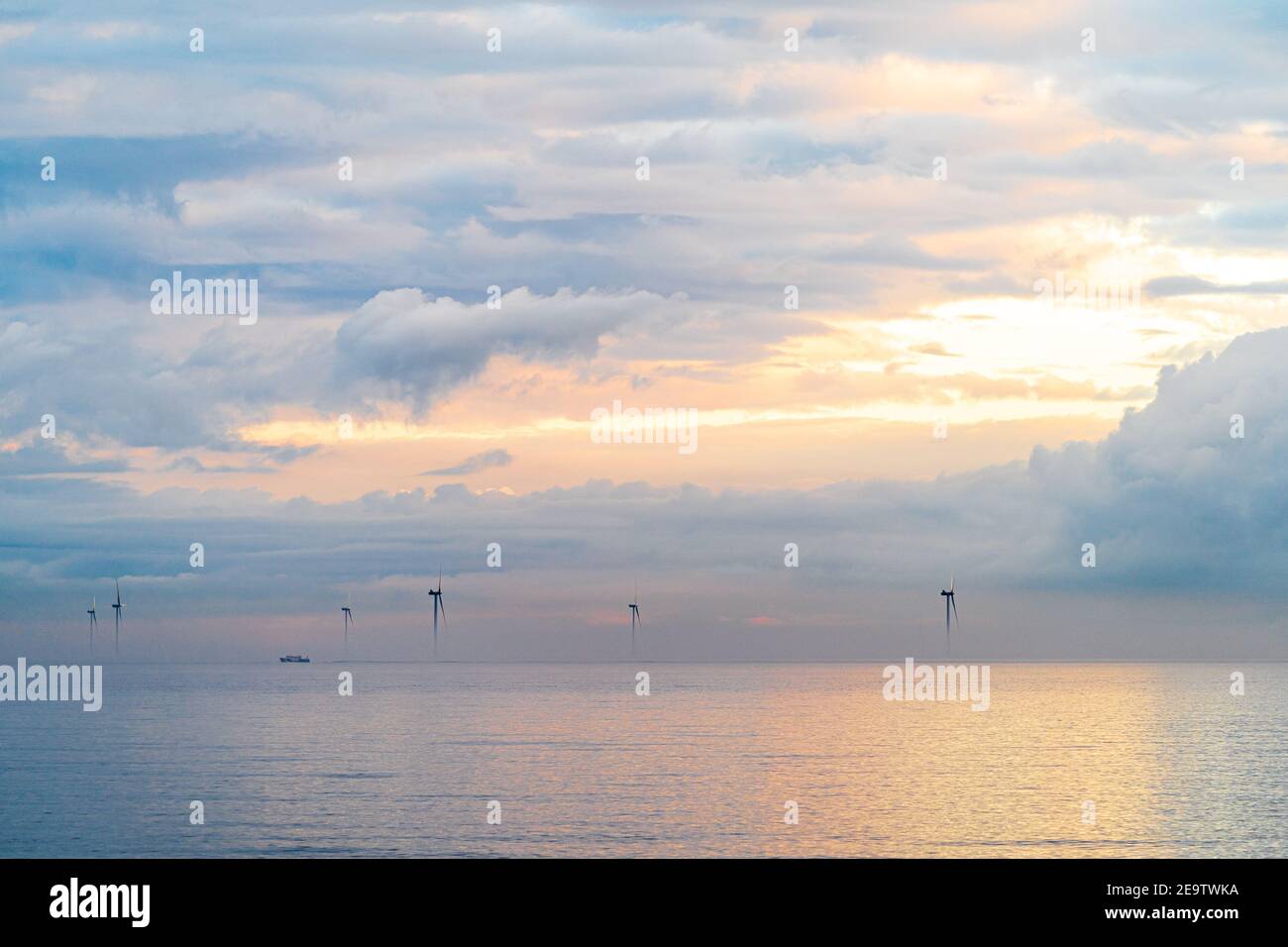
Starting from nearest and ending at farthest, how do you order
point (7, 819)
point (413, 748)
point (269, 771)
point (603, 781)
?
point (7, 819) < point (603, 781) < point (269, 771) < point (413, 748)
